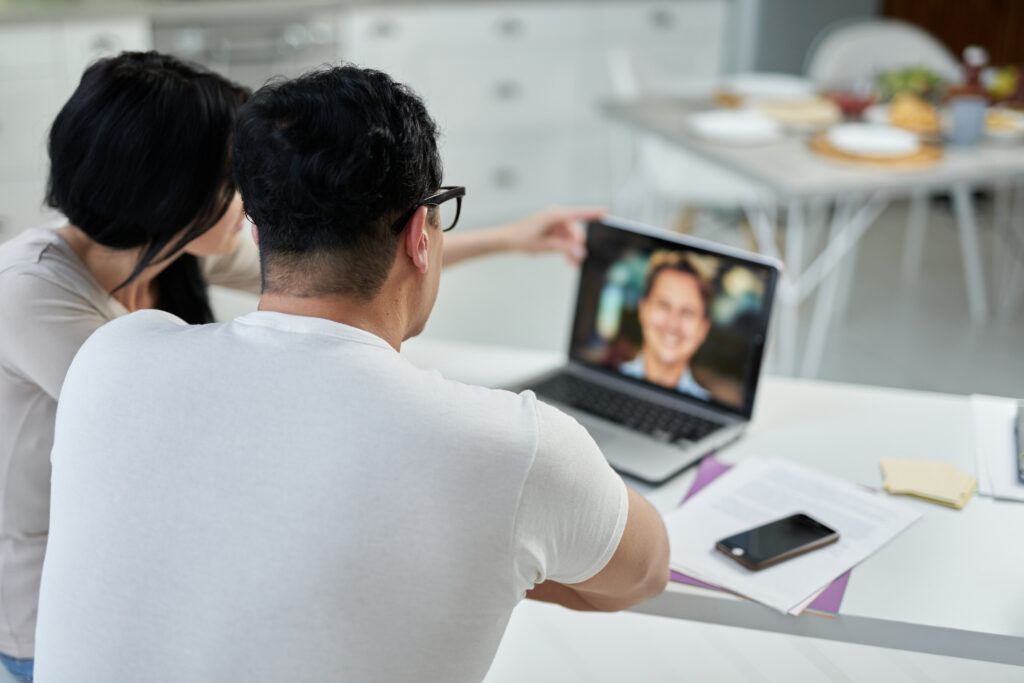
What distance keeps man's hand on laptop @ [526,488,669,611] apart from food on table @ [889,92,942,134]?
94.3 inches

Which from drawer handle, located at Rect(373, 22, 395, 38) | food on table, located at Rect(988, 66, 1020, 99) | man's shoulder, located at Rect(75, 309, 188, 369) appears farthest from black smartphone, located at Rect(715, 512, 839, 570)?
drawer handle, located at Rect(373, 22, 395, 38)

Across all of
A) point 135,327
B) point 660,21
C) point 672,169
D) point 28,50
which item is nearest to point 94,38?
point 28,50

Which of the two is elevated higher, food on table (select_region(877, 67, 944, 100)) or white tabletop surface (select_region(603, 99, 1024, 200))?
food on table (select_region(877, 67, 944, 100))

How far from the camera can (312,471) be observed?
78 centimetres

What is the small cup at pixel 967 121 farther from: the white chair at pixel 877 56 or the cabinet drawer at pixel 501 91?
the cabinet drawer at pixel 501 91

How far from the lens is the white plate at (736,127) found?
3.03 meters

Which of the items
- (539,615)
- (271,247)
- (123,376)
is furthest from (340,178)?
(539,615)

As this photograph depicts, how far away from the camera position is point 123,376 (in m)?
0.86

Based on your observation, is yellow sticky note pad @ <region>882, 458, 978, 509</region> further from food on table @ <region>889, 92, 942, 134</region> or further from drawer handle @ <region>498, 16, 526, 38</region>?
drawer handle @ <region>498, 16, 526, 38</region>

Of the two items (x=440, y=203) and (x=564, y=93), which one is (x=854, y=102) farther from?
(x=440, y=203)

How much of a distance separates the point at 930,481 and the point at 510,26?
332cm

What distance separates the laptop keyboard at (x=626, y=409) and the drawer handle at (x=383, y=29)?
2.86 m

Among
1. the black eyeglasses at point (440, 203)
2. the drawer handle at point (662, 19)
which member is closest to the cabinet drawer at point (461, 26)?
the drawer handle at point (662, 19)

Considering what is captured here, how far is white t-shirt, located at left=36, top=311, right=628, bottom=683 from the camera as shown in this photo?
2.56ft
